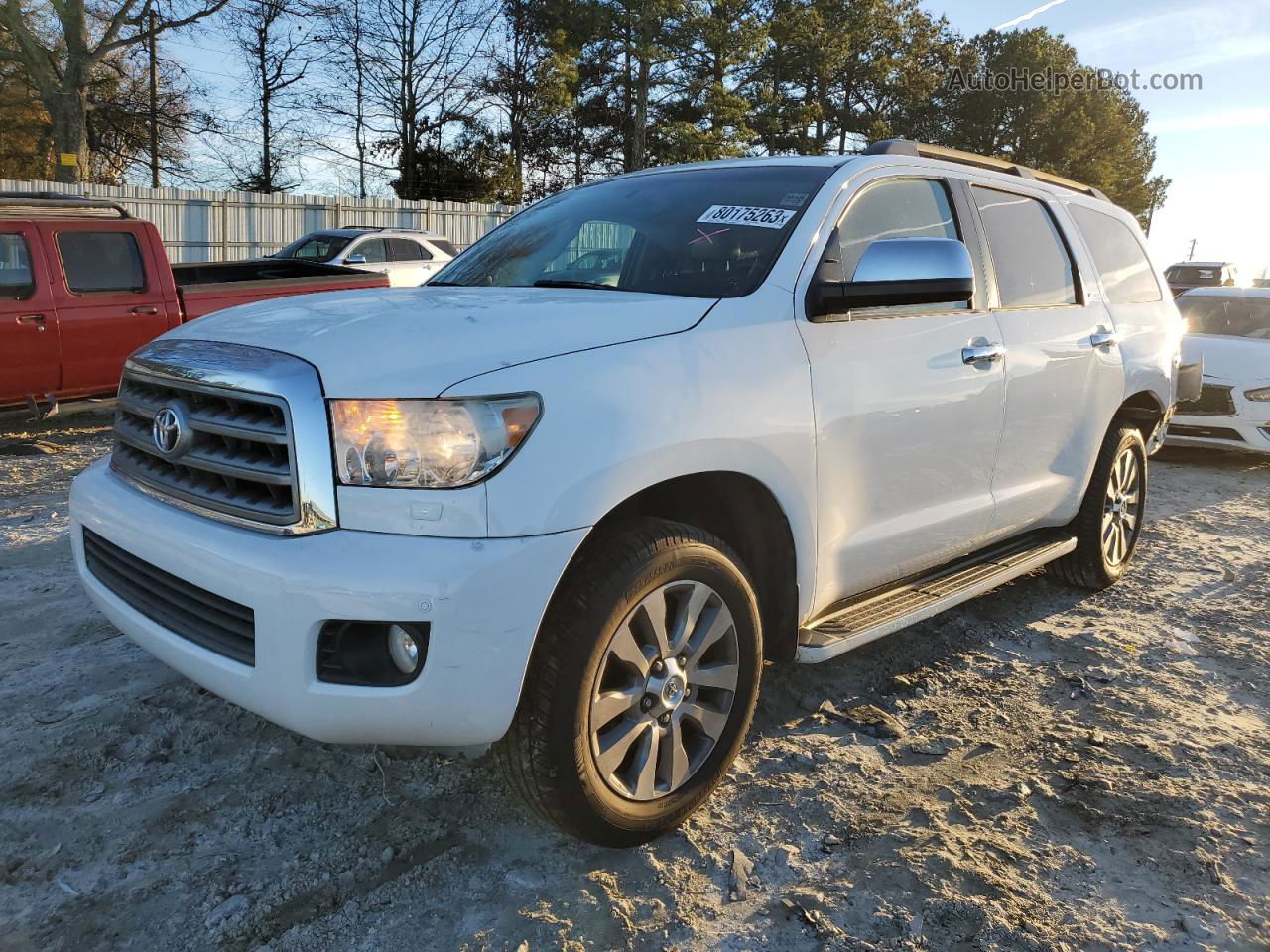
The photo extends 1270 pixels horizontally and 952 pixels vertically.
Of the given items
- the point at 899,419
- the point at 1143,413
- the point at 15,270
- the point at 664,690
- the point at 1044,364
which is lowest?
the point at 664,690

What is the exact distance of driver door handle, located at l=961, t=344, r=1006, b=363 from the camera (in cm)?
341

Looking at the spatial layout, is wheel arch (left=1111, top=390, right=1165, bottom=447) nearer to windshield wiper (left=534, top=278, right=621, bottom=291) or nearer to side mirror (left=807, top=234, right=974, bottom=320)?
side mirror (left=807, top=234, right=974, bottom=320)

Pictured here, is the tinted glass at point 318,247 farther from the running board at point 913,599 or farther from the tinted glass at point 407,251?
the running board at point 913,599

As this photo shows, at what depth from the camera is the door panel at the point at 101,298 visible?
25.2 feet

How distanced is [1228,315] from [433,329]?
9.88 metres

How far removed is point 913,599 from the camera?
331 cm

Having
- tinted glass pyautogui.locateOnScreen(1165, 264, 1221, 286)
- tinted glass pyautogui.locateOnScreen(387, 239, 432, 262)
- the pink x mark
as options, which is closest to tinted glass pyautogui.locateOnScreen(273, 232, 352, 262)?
tinted glass pyautogui.locateOnScreen(387, 239, 432, 262)

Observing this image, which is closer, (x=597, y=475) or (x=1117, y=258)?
(x=597, y=475)

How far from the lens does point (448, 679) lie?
2.12 metres

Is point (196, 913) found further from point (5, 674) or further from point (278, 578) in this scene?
point (5, 674)

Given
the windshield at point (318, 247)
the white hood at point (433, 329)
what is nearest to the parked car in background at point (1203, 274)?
the windshield at point (318, 247)

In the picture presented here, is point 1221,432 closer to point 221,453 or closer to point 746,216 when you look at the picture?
point 746,216

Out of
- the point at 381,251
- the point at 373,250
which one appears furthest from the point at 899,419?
the point at 381,251

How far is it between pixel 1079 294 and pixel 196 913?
404 centimetres
